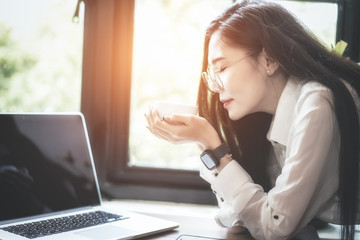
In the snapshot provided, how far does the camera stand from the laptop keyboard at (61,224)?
37.9 inches

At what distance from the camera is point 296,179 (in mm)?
951

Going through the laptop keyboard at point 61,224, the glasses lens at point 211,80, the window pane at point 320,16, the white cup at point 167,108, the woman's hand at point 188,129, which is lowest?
the laptop keyboard at point 61,224

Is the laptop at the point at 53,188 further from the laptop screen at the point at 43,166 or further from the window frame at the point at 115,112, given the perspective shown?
the window frame at the point at 115,112

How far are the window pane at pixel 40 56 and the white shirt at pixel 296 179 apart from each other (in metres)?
0.83

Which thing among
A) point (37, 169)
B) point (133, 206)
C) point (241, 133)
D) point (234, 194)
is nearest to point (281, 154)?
point (241, 133)

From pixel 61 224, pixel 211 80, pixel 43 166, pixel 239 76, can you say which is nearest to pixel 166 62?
pixel 211 80

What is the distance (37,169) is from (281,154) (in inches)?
27.6

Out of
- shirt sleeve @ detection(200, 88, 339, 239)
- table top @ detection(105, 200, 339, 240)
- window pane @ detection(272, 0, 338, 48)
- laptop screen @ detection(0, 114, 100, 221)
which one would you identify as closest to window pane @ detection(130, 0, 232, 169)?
table top @ detection(105, 200, 339, 240)

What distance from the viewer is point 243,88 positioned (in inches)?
44.9

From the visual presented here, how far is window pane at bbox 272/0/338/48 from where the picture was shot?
157 cm

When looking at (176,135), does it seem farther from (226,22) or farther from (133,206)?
(133,206)

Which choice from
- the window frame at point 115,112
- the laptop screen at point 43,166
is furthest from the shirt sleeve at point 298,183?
the window frame at point 115,112

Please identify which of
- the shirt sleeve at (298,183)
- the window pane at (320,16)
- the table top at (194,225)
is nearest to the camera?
the shirt sleeve at (298,183)

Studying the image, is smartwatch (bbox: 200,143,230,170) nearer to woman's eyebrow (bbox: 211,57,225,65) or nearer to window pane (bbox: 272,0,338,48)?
woman's eyebrow (bbox: 211,57,225,65)
